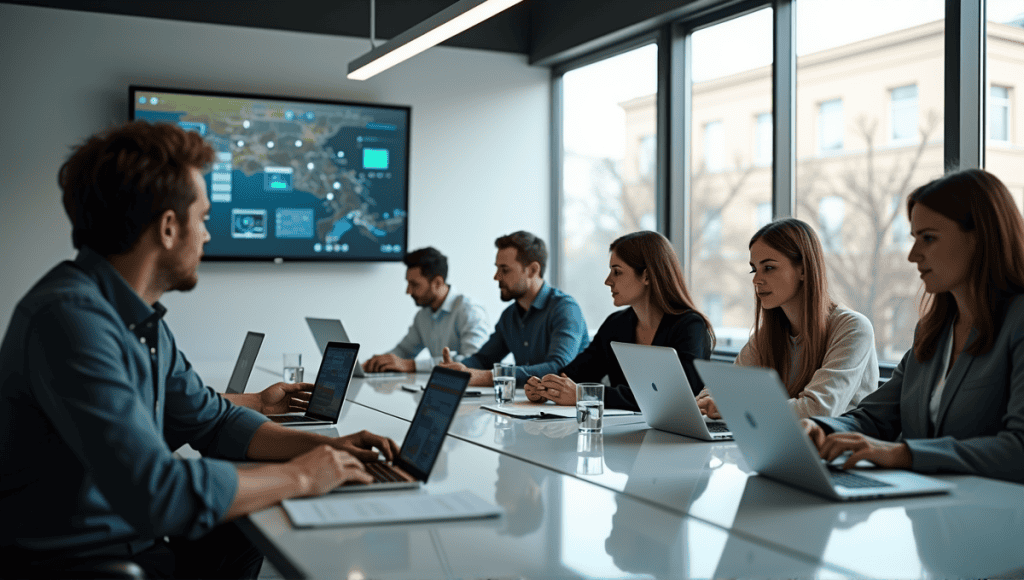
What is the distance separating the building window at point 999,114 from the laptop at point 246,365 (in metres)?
2.96

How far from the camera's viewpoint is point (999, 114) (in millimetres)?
3455

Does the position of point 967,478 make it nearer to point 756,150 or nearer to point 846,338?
point 846,338

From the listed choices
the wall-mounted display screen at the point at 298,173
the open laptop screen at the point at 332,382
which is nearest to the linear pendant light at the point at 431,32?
the wall-mounted display screen at the point at 298,173

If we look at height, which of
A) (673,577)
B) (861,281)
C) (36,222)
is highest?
(36,222)

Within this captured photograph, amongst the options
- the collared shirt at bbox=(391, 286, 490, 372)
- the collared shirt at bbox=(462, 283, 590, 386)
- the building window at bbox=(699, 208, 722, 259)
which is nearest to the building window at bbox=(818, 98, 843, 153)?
the building window at bbox=(699, 208, 722, 259)

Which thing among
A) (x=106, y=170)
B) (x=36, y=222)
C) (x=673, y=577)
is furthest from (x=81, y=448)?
(x=36, y=222)

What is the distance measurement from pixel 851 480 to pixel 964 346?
22.5 inches

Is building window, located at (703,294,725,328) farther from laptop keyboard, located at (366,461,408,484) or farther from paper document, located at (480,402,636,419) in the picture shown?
laptop keyboard, located at (366,461,408,484)

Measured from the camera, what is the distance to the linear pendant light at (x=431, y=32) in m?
3.29

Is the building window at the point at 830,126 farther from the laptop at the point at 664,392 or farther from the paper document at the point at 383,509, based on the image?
Result: the paper document at the point at 383,509

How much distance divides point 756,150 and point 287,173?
2.84 m

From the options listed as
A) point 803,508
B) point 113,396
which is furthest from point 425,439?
point 803,508

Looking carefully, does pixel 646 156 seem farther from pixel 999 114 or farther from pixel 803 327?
pixel 803 327

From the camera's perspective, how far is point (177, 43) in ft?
17.5
